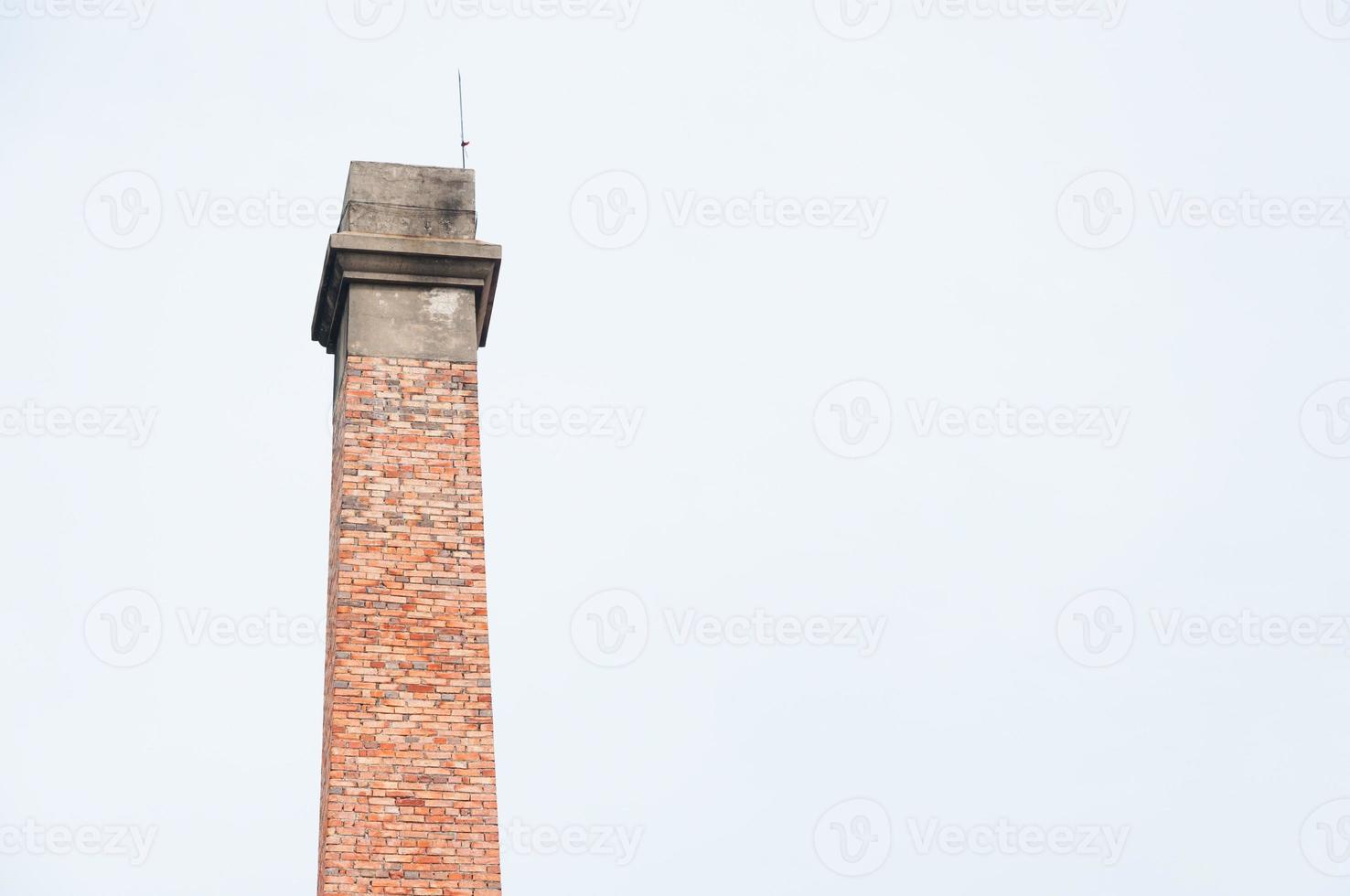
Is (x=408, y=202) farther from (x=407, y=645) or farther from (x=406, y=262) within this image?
(x=407, y=645)

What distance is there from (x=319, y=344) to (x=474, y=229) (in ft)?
5.24

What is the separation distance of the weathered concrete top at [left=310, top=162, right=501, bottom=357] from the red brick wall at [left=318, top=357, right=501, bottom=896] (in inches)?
14.8

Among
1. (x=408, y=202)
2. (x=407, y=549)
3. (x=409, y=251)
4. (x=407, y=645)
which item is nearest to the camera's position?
(x=407, y=645)

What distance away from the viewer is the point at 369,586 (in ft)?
38.0

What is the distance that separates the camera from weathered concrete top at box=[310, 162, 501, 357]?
12273 millimetres

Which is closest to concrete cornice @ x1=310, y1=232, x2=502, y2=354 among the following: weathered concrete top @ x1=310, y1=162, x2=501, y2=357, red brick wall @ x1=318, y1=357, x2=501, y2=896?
weathered concrete top @ x1=310, y1=162, x2=501, y2=357

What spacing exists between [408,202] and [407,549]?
2.30 metres

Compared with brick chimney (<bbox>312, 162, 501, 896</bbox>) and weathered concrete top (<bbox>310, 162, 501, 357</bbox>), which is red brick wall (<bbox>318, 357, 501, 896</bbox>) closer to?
brick chimney (<bbox>312, 162, 501, 896</bbox>)

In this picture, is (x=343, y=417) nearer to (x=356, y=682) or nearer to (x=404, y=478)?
(x=404, y=478)

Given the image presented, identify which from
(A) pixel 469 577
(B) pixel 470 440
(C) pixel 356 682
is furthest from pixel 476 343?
(C) pixel 356 682

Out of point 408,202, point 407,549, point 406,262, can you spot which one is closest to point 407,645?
point 407,549

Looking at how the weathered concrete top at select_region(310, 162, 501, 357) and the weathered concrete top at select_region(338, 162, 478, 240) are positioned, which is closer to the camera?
the weathered concrete top at select_region(310, 162, 501, 357)

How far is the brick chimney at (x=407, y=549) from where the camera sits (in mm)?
11125

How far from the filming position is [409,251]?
12.3 meters
